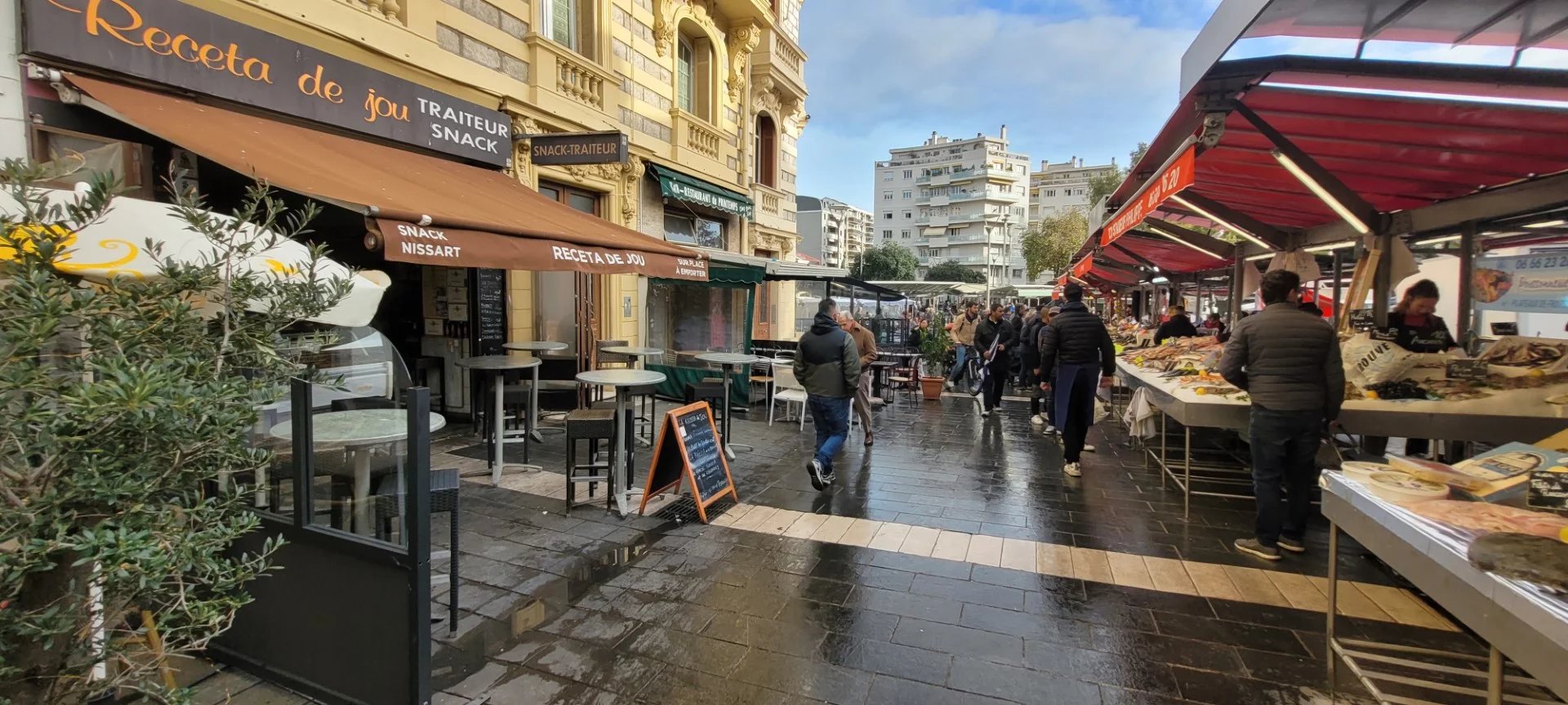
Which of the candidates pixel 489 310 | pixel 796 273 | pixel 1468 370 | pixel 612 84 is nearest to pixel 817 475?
pixel 489 310

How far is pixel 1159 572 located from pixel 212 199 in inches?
354

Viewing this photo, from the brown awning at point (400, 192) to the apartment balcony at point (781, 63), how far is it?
32.1ft

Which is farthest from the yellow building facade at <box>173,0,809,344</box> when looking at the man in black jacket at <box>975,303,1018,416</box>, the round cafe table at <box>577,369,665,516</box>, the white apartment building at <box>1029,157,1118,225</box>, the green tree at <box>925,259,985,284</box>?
the white apartment building at <box>1029,157,1118,225</box>

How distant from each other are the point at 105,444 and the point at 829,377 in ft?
16.4

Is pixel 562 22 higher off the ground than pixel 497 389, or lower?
higher

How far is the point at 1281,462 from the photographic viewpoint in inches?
170

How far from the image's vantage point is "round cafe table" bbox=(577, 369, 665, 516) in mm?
5117

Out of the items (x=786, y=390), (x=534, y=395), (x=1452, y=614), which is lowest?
(x=1452, y=614)

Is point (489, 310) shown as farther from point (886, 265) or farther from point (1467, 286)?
point (886, 265)

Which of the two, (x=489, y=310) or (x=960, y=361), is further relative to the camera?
(x=960, y=361)

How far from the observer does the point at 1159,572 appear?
413 cm

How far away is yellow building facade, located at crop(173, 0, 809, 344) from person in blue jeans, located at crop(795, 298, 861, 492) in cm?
438

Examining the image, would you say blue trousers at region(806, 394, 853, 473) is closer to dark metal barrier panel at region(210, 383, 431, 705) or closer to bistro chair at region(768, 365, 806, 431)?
bistro chair at region(768, 365, 806, 431)

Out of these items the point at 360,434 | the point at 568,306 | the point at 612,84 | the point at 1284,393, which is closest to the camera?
the point at 360,434
